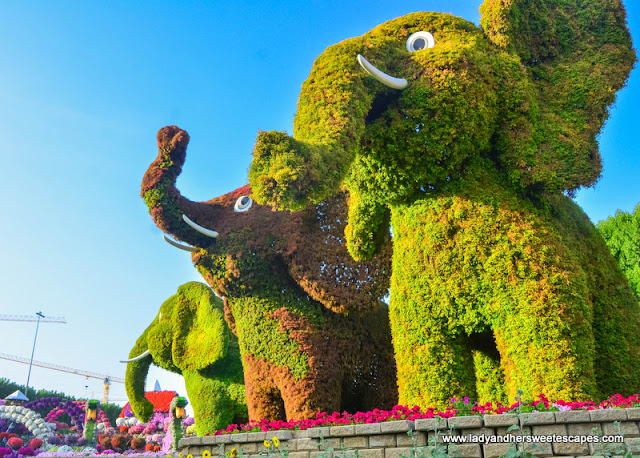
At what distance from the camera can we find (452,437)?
12.3 feet

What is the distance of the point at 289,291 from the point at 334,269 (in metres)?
0.82

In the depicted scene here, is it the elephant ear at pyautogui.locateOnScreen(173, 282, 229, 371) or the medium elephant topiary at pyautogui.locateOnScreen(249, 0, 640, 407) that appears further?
the elephant ear at pyautogui.locateOnScreen(173, 282, 229, 371)

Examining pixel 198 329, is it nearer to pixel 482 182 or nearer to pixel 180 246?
pixel 180 246

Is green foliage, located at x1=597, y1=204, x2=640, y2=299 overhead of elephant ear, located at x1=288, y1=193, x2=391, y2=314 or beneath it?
overhead

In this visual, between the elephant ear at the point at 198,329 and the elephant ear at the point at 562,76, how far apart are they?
692cm

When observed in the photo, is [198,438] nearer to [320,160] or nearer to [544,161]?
[320,160]

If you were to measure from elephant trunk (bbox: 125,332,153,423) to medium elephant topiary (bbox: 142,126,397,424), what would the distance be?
6.64m

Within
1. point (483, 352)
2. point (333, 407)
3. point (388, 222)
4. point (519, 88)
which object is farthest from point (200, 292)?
point (519, 88)

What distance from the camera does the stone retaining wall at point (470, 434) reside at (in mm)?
3520

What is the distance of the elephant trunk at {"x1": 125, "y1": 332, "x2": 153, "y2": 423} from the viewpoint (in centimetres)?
1349

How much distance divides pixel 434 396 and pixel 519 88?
10.3 feet

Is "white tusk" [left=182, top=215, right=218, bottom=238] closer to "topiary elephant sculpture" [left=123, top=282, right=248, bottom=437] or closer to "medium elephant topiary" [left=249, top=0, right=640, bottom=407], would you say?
"topiary elephant sculpture" [left=123, top=282, right=248, bottom=437]

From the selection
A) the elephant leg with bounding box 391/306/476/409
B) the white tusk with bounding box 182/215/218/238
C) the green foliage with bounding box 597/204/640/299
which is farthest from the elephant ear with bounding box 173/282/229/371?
the green foliage with bounding box 597/204/640/299

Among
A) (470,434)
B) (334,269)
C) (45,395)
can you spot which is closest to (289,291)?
(334,269)
